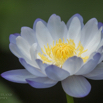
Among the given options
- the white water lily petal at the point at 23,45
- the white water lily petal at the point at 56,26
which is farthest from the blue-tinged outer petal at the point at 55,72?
the white water lily petal at the point at 56,26

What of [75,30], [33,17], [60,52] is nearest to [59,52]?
[60,52]

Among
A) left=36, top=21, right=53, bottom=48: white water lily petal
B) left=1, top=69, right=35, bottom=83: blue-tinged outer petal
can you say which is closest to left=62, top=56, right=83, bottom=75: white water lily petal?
left=1, top=69, right=35, bottom=83: blue-tinged outer petal

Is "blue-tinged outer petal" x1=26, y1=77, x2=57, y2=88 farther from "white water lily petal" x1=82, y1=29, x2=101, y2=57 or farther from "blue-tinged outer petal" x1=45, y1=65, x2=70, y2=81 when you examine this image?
"white water lily petal" x1=82, y1=29, x2=101, y2=57

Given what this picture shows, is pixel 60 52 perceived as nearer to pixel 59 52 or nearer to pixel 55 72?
A: pixel 59 52

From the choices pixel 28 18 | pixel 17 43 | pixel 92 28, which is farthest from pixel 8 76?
pixel 28 18

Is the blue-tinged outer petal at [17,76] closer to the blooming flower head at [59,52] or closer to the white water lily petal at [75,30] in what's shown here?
the blooming flower head at [59,52]

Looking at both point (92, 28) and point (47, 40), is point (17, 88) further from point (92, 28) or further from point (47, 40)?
point (92, 28)

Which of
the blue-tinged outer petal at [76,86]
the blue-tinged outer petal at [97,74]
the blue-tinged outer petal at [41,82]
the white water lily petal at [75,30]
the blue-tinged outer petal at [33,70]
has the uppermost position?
the white water lily petal at [75,30]

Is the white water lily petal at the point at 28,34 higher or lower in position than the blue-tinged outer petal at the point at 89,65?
higher
